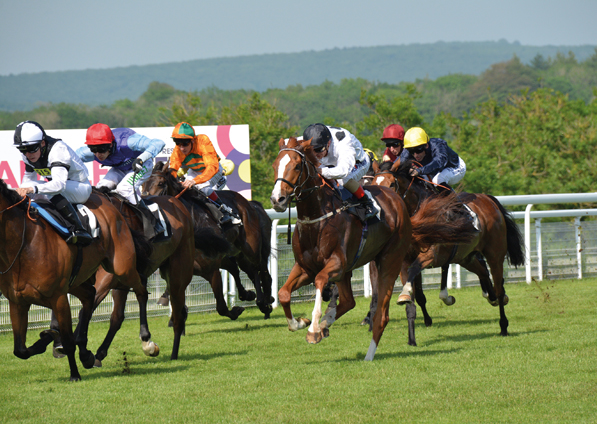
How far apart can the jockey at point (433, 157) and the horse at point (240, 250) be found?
209 cm

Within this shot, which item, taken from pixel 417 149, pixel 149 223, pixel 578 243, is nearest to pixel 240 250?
pixel 417 149

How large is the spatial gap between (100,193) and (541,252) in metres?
7.47

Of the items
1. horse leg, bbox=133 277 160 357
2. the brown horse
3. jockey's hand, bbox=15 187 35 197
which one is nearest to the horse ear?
horse leg, bbox=133 277 160 357

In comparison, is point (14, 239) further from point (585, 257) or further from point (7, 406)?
point (585, 257)

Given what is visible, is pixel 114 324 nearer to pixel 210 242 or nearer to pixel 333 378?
pixel 210 242

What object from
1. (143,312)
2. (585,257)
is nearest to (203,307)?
(143,312)

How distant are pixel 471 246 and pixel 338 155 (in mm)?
2234

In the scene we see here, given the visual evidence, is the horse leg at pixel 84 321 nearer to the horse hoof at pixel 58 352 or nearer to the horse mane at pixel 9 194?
the horse hoof at pixel 58 352

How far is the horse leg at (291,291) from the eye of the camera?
5770 millimetres

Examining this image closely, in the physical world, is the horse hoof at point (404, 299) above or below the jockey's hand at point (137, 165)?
below

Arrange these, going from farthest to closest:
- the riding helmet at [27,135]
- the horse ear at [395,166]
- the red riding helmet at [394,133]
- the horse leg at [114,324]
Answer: the red riding helmet at [394,133] → the horse ear at [395,166] → the horse leg at [114,324] → the riding helmet at [27,135]

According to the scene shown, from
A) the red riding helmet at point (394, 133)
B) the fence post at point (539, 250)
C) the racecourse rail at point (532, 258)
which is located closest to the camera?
the red riding helmet at point (394, 133)

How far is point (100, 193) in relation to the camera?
6.29 m

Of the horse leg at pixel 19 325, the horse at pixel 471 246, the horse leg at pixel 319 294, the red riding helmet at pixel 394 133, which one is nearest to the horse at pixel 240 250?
the horse at pixel 471 246
